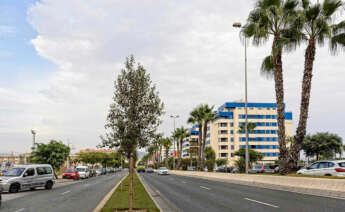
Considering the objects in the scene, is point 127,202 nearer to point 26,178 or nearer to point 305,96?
point 26,178

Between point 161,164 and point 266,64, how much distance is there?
13426 centimetres

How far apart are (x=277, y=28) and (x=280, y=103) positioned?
615 centimetres

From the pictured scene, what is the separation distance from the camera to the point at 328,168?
73.5 ft

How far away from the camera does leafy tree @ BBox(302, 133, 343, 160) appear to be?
177 ft

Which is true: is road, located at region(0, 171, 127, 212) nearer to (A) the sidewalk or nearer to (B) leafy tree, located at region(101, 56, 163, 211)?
(B) leafy tree, located at region(101, 56, 163, 211)

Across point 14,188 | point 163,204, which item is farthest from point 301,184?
point 14,188

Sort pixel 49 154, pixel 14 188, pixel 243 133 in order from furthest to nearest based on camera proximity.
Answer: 1. pixel 243 133
2. pixel 49 154
3. pixel 14 188

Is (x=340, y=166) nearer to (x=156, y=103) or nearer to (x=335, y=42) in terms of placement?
(x=335, y=42)

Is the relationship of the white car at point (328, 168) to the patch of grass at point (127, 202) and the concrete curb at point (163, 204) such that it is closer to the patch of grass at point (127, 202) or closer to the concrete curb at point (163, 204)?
the concrete curb at point (163, 204)

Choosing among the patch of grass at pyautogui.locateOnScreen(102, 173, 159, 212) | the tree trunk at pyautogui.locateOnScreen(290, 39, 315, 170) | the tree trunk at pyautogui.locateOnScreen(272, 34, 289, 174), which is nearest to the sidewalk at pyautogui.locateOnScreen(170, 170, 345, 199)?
the tree trunk at pyautogui.locateOnScreen(272, 34, 289, 174)

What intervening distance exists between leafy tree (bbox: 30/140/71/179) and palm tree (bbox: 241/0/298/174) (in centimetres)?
2547

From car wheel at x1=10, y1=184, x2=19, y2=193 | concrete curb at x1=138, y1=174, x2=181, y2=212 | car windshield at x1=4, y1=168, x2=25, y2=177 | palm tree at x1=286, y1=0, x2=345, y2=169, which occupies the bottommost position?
car wheel at x1=10, y1=184, x2=19, y2=193

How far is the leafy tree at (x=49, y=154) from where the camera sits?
Result: 37281mm

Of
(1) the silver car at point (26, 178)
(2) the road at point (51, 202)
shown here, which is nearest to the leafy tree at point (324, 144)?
(1) the silver car at point (26, 178)
